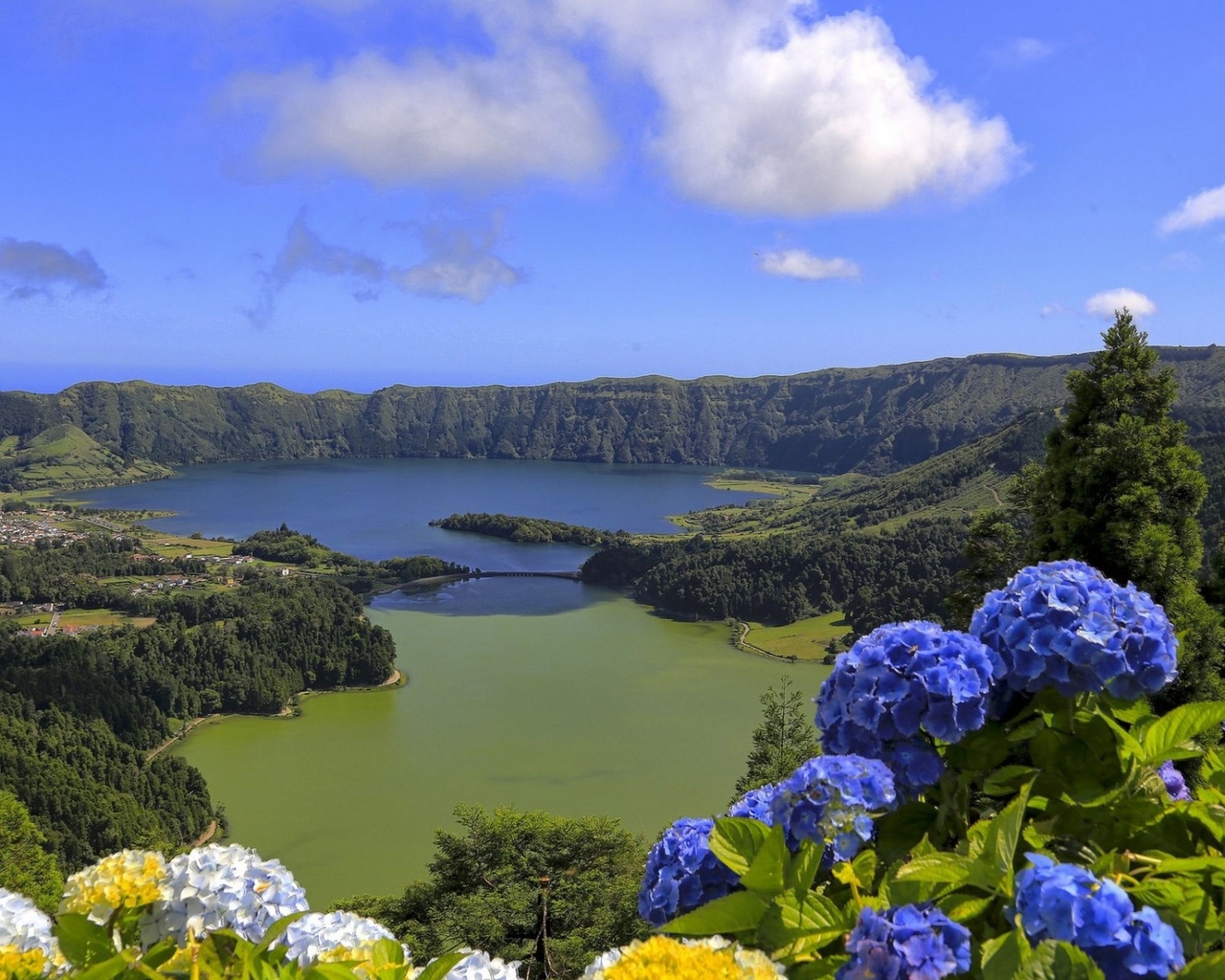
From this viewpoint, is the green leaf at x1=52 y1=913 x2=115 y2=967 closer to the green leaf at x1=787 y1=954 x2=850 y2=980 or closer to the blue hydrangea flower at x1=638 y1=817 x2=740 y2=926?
the blue hydrangea flower at x1=638 y1=817 x2=740 y2=926

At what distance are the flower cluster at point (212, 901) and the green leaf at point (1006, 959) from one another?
145 cm

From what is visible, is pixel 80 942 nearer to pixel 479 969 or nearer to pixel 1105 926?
pixel 479 969

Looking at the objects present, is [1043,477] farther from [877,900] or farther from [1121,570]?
[877,900]

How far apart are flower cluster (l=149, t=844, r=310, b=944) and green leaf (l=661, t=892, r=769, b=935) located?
3.01ft

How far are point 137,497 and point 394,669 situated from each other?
386ft

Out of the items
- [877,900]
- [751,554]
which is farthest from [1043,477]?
[751,554]

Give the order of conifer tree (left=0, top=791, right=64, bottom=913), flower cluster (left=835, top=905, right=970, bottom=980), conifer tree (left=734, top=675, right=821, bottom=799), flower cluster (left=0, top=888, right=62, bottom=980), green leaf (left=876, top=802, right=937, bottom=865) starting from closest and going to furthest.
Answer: flower cluster (left=835, top=905, right=970, bottom=980) < flower cluster (left=0, top=888, right=62, bottom=980) < green leaf (left=876, top=802, right=937, bottom=865) < conifer tree (left=0, top=791, right=64, bottom=913) < conifer tree (left=734, top=675, right=821, bottom=799)

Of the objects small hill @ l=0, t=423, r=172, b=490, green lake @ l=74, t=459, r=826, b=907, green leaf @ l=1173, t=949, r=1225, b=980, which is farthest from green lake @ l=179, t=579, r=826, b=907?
small hill @ l=0, t=423, r=172, b=490

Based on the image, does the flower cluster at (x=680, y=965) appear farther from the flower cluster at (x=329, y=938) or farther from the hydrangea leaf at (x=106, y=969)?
the hydrangea leaf at (x=106, y=969)

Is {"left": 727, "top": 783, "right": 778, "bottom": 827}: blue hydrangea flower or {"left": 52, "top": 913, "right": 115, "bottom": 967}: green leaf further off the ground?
{"left": 727, "top": 783, "right": 778, "bottom": 827}: blue hydrangea flower

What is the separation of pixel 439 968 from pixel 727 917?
0.55m

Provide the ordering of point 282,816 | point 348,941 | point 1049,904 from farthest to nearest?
point 282,816, point 348,941, point 1049,904

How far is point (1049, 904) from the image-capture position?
1.42 metres

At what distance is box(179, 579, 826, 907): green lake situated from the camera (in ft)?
115
